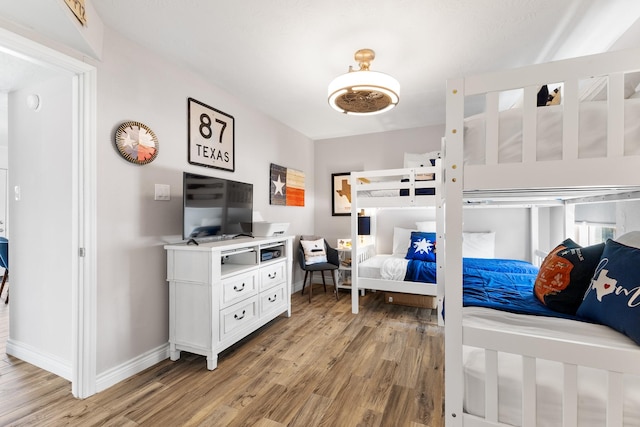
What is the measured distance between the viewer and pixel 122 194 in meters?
1.94

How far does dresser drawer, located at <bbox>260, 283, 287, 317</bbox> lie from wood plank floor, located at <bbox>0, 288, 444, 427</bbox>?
248 millimetres

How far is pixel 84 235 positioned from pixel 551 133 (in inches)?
97.1

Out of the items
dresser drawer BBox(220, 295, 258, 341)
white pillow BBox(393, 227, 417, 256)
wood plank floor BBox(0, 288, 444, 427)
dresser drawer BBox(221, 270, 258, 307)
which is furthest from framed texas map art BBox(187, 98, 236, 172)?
white pillow BBox(393, 227, 417, 256)

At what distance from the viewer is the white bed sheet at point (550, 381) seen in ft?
2.92

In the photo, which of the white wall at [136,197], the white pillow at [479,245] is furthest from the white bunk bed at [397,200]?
the white wall at [136,197]

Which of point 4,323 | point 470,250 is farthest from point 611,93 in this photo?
point 4,323

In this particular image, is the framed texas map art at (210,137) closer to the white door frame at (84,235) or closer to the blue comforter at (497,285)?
the white door frame at (84,235)

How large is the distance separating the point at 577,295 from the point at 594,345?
18.8 inches

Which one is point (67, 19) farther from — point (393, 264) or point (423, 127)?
point (423, 127)

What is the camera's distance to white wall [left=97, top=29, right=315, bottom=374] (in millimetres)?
1850

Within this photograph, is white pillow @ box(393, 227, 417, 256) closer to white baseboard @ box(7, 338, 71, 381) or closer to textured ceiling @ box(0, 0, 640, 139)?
textured ceiling @ box(0, 0, 640, 139)

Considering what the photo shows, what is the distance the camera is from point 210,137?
265 centimetres

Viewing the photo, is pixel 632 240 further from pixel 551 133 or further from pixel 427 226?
pixel 427 226

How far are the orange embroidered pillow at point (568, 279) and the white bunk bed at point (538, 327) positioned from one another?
0.23 metres
